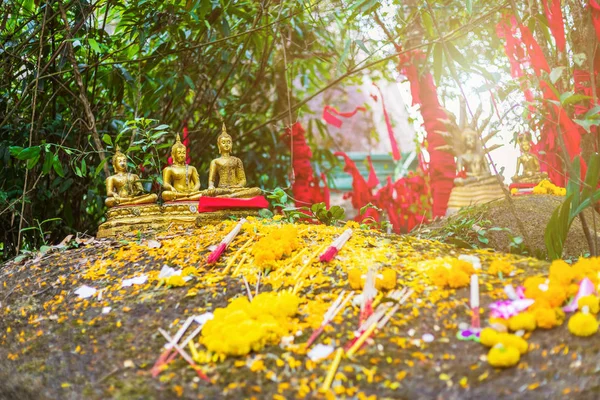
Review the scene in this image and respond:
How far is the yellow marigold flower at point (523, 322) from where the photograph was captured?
3.51ft

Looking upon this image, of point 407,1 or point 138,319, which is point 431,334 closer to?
point 138,319

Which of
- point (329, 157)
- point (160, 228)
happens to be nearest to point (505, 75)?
point (329, 157)

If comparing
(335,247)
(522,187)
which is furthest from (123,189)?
(522,187)

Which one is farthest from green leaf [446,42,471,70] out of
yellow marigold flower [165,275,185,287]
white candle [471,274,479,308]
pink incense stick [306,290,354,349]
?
yellow marigold flower [165,275,185,287]

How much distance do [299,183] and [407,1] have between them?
1283mm

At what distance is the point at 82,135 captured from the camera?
2635 millimetres

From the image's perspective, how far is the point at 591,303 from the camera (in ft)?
3.53

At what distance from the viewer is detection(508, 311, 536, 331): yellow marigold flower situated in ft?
3.51

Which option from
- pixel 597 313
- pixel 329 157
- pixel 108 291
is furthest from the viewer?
pixel 329 157

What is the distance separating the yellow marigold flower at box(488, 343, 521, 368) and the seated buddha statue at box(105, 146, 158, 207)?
152 cm

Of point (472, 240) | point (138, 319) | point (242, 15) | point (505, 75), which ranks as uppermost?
point (242, 15)

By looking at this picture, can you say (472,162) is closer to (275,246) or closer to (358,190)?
(358,190)

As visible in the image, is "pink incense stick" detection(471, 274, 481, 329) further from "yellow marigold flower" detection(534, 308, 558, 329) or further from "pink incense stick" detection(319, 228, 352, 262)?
"pink incense stick" detection(319, 228, 352, 262)

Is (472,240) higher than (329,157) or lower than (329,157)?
lower
